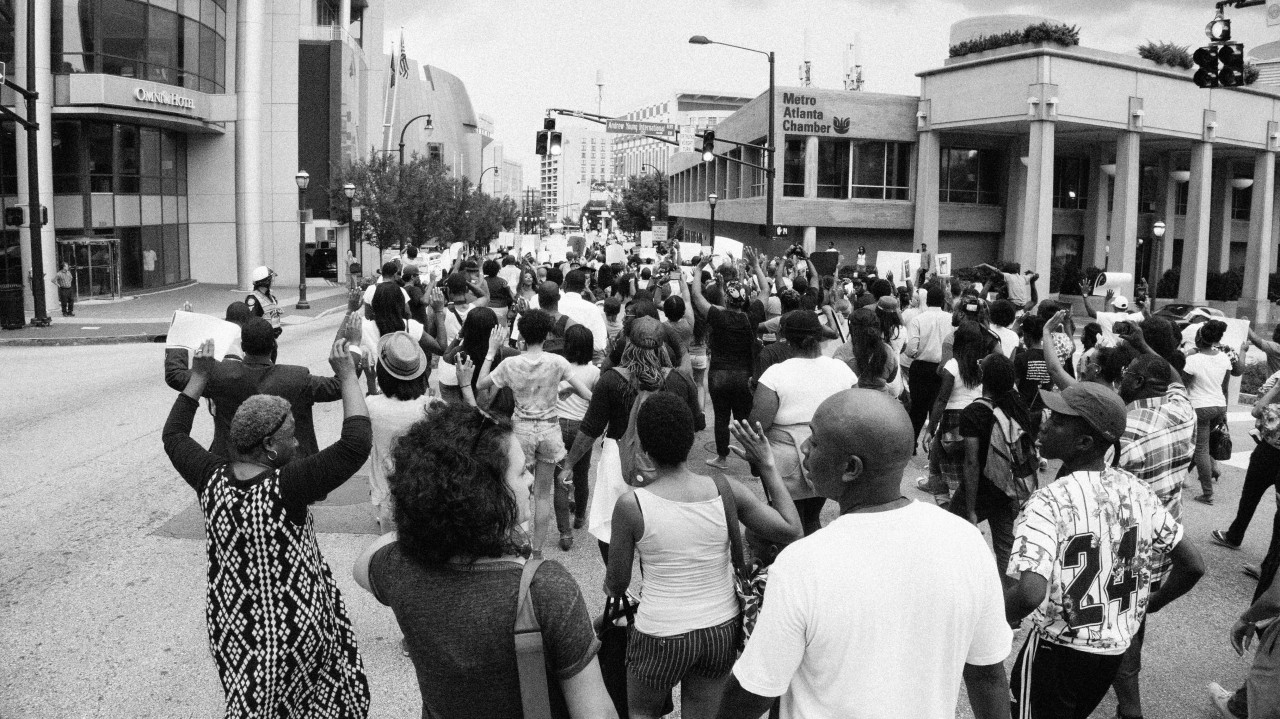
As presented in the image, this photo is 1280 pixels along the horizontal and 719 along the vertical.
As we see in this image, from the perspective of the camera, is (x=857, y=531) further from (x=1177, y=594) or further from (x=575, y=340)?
(x=575, y=340)

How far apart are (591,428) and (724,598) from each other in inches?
114

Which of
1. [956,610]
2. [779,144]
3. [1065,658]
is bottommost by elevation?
[1065,658]

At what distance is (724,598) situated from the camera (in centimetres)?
390

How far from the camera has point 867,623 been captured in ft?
8.27

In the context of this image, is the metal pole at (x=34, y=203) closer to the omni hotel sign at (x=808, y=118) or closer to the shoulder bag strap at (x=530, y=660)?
the shoulder bag strap at (x=530, y=660)

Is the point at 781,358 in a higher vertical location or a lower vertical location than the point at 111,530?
higher

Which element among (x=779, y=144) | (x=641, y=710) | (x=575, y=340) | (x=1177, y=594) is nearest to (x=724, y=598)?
(x=641, y=710)

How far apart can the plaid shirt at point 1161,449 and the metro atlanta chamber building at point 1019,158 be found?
3650 cm

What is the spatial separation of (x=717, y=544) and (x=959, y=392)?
469 cm

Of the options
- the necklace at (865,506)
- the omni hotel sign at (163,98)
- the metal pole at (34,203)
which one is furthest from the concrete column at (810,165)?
the necklace at (865,506)

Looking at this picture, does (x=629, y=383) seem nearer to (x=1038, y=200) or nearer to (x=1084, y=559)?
(x=1084, y=559)

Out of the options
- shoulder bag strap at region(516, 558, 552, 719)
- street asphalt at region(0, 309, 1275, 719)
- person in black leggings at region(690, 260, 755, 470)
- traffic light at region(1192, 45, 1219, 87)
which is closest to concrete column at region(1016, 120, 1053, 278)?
traffic light at region(1192, 45, 1219, 87)

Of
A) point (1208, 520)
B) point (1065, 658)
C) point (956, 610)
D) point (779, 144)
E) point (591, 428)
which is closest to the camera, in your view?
point (956, 610)

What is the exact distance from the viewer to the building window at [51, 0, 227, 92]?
33.8m
